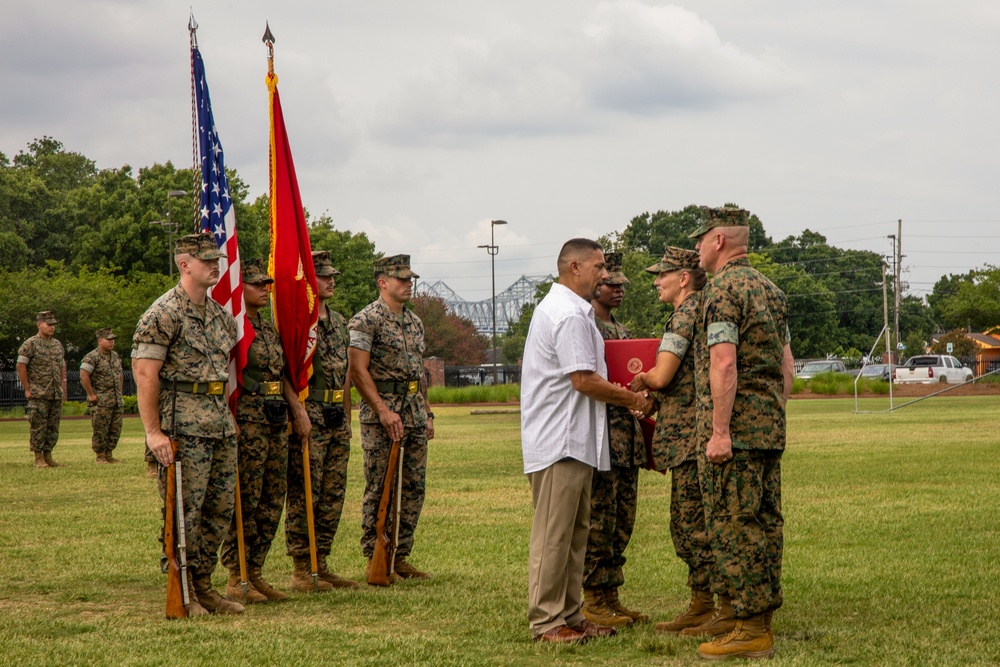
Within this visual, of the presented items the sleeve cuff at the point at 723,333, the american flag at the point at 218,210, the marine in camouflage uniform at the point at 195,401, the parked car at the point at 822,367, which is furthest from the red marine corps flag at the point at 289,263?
the parked car at the point at 822,367

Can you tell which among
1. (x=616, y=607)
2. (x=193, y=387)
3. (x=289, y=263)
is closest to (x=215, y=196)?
(x=289, y=263)

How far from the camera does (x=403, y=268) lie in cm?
884

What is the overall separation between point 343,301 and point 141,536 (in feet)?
190

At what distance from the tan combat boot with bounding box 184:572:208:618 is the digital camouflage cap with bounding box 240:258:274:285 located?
6.90 feet

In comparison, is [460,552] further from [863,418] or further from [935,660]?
[863,418]

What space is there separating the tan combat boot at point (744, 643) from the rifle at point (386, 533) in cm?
292

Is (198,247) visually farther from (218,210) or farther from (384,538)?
(384,538)

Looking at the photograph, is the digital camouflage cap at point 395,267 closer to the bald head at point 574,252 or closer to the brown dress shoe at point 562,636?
the bald head at point 574,252

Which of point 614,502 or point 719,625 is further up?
point 614,502

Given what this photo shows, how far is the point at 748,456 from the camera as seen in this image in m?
6.14

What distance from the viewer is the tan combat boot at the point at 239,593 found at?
7.90 m

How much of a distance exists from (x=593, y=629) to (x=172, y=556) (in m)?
2.68

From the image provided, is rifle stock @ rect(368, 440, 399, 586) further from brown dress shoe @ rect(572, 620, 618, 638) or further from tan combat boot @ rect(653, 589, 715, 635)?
tan combat boot @ rect(653, 589, 715, 635)

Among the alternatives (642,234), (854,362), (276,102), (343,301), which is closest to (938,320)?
(642,234)
